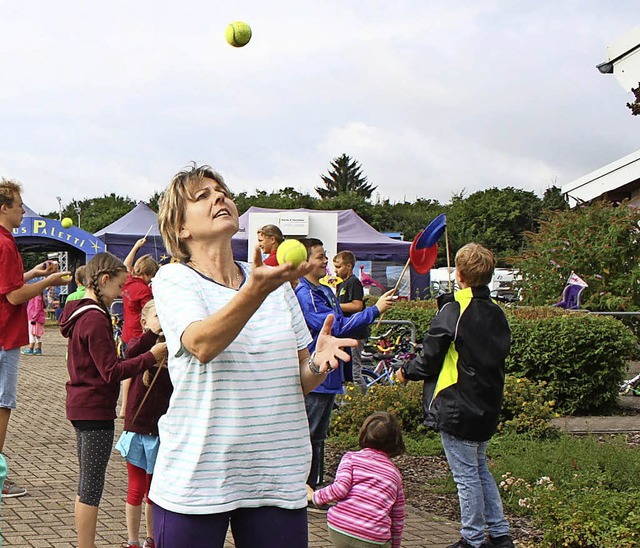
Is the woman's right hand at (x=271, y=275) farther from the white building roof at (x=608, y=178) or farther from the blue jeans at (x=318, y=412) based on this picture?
the white building roof at (x=608, y=178)

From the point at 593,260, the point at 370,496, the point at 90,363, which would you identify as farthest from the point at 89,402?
the point at 593,260

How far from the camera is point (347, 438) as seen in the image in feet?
27.9

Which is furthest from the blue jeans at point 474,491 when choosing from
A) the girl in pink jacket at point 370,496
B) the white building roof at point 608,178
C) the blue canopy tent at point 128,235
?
the blue canopy tent at point 128,235

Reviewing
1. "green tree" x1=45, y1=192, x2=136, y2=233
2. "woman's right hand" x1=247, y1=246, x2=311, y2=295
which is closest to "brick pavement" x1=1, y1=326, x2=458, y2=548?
"woman's right hand" x1=247, y1=246, x2=311, y2=295

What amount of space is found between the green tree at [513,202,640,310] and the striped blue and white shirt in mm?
12201

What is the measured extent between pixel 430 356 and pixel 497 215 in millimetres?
54606

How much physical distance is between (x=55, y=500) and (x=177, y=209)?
4.27 metres

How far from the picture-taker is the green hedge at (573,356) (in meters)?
9.95

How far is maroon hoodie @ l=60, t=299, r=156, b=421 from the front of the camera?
15.4 feet

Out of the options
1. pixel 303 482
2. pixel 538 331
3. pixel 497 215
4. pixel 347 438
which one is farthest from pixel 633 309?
pixel 497 215

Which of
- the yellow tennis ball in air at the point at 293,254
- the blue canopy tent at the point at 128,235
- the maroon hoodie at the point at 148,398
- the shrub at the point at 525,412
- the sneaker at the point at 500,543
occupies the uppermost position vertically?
the blue canopy tent at the point at 128,235

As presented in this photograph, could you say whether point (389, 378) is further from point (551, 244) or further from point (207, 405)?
point (207, 405)

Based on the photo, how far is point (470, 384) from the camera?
5.32 m

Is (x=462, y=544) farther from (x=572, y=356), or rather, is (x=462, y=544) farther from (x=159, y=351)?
(x=572, y=356)
